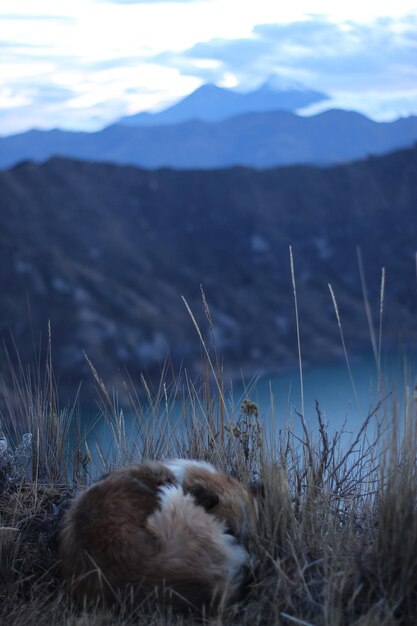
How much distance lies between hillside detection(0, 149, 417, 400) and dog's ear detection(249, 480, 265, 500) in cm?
1007

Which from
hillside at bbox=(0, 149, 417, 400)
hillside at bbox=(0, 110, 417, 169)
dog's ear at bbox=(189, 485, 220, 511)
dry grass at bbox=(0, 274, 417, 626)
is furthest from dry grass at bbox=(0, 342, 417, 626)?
hillside at bbox=(0, 110, 417, 169)

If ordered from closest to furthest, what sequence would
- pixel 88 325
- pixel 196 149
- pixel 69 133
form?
1. pixel 88 325
2. pixel 196 149
3. pixel 69 133

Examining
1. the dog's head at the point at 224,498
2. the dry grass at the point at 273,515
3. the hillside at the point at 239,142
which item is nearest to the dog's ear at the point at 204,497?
the dog's head at the point at 224,498

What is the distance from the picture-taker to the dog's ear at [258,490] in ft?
7.89

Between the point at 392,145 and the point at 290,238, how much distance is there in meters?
3.45

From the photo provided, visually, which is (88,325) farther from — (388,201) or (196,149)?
(388,201)

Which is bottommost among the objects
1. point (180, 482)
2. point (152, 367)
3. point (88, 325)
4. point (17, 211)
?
point (152, 367)

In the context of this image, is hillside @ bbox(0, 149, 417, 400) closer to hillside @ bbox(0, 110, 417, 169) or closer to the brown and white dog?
hillside @ bbox(0, 110, 417, 169)

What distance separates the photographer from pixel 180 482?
2.28 metres

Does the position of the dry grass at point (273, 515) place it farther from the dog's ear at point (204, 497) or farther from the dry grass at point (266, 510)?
the dog's ear at point (204, 497)

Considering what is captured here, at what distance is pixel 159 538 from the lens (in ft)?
6.61

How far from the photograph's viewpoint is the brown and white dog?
78.0 inches

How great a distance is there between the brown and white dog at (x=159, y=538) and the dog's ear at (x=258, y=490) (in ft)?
0.35

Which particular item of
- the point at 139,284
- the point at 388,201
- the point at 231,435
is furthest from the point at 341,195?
the point at 231,435
